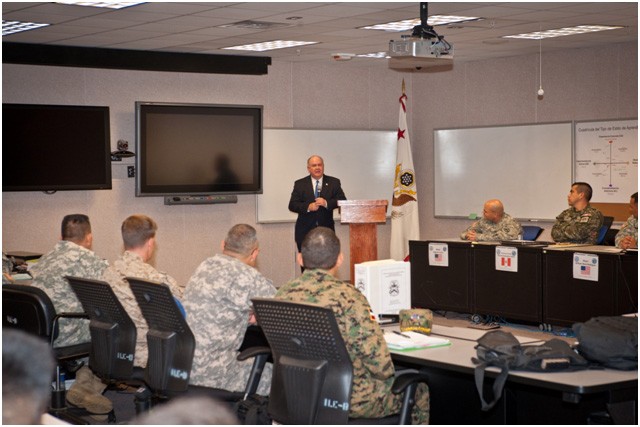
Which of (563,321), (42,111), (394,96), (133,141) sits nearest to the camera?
(563,321)

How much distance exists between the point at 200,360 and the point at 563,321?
4.66 meters

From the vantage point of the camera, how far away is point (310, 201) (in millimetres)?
10242

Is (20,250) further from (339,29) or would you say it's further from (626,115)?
(626,115)

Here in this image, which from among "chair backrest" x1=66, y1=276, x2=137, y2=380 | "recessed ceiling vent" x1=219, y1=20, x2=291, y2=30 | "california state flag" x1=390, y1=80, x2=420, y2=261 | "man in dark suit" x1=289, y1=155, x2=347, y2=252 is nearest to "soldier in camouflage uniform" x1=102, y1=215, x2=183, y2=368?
"chair backrest" x1=66, y1=276, x2=137, y2=380

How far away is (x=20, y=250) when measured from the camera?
9695mm

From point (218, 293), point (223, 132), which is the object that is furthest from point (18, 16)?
point (218, 293)

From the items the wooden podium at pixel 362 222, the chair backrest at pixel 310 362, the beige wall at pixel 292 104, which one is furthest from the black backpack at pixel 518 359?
the beige wall at pixel 292 104

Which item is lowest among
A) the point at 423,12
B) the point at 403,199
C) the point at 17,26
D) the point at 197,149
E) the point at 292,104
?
the point at 403,199

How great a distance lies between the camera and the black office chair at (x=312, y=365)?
3723mm

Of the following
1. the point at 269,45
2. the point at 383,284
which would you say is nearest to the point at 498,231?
the point at 269,45

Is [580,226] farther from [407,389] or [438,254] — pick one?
[407,389]

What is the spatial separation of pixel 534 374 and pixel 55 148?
7.01 metres

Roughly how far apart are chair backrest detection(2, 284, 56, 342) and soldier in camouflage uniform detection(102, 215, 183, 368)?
14.6 inches

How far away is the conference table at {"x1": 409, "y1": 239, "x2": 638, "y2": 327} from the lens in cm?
793
